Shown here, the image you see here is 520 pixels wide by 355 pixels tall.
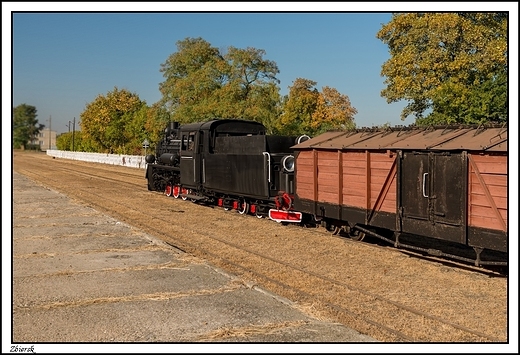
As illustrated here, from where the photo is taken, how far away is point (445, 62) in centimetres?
2611

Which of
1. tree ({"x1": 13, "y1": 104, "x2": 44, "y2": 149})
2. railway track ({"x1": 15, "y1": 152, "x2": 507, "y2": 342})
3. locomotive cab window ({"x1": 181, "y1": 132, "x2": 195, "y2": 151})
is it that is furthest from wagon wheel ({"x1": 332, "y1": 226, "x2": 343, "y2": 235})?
tree ({"x1": 13, "y1": 104, "x2": 44, "y2": 149})

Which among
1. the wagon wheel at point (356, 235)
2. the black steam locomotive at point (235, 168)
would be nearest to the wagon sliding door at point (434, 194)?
the wagon wheel at point (356, 235)

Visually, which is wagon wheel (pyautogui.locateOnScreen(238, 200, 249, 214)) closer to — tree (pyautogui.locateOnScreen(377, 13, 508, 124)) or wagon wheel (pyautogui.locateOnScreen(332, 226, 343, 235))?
wagon wheel (pyautogui.locateOnScreen(332, 226, 343, 235))

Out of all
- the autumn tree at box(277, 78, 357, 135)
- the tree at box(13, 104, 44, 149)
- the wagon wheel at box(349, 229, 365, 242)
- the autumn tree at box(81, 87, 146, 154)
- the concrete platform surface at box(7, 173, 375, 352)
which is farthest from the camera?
the tree at box(13, 104, 44, 149)

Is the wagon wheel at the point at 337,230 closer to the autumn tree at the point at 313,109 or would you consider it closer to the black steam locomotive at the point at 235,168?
the black steam locomotive at the point at 235,168

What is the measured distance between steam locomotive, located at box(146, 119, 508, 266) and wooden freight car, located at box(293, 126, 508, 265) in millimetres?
19

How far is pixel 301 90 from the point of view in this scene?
49969 millimetres

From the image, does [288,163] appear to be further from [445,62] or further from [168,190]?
[445,62]

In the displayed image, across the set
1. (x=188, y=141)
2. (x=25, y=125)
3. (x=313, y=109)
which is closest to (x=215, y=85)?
(x=313, y=109)

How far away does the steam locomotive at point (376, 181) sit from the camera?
8.91 m

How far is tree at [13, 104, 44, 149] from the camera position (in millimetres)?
140625

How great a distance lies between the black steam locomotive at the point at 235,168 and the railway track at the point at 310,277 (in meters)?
0.58

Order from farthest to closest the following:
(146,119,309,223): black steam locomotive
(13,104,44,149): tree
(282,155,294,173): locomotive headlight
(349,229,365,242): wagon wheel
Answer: (13,104,44,149): tree → (146,119,309,223): black steam locomotive → (282,155,294,173): locomotive headlight → (349,229,365,242): wagon wheel

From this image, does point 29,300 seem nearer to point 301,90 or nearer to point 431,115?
point 431,115
